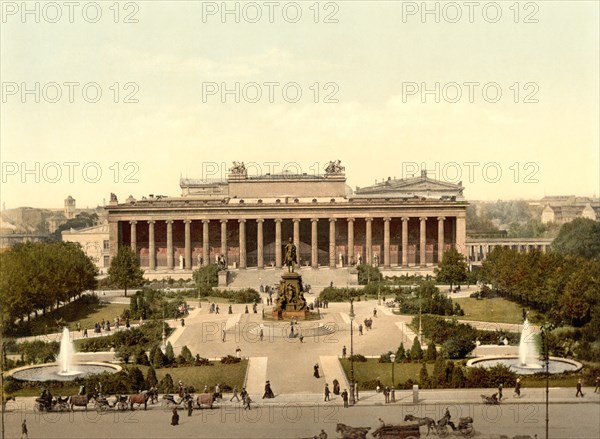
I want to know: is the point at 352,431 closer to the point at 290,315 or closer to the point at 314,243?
the point at 290,315

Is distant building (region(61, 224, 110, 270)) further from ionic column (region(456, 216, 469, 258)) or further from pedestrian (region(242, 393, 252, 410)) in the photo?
pedestrian (region(242, 393, 252, 410))

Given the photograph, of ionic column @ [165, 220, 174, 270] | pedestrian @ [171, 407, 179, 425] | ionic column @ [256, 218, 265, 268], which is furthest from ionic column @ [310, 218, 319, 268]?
pedestrian @ [171, 407, 179, 425]

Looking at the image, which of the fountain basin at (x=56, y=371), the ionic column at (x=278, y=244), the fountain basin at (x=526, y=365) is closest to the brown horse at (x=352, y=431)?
the fountain basin at (x=526, y=365)

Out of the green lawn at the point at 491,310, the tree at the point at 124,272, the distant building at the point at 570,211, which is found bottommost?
the green lawn at the point at 491,310

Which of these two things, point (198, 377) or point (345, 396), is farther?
point (198, 377)

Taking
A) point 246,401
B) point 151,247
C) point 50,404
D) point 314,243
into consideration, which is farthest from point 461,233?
point 50,404

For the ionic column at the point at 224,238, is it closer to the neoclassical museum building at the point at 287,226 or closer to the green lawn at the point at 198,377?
the neoclassical museum building at the point at 287,226

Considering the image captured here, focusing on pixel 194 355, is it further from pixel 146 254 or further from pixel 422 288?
pixel 146 254
